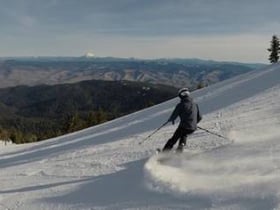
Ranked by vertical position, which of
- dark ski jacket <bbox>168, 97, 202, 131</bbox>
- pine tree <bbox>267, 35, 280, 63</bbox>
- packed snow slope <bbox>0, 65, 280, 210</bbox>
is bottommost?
packed snow slope <bbox>0, 65, 280, 210</bbox>

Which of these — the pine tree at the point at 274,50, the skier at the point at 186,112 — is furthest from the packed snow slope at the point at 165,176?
the pine tree at the point at 274,50

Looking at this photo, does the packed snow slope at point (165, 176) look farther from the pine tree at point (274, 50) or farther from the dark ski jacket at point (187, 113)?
the pine tree at point (274, 50)

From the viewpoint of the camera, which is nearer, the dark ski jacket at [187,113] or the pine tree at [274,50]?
the dark ski jacket at [187,113]

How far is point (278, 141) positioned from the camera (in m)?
13.1

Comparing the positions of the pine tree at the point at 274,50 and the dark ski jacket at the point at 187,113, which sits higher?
the pine tree at the point at 274,50

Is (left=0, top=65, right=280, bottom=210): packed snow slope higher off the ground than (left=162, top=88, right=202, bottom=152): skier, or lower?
lower

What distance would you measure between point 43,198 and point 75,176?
207cm

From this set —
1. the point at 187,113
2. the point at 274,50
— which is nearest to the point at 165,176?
the point at 187,113

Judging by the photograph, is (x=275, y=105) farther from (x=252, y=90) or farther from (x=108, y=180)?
(x=108, y=180)

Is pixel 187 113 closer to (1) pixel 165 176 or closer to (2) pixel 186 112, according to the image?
(2) pixel 186 112

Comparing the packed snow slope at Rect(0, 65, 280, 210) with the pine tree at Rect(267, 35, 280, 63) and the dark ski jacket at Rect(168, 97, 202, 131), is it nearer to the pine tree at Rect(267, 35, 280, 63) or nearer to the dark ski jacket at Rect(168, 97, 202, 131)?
the dark ski jacket at Rect(168, 97, 202, 131)

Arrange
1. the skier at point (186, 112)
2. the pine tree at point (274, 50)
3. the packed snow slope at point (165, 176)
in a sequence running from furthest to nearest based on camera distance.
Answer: the pine tree at point (274, 50) < the skier at point (186, 112) < the packed snow slope at point (165, 176)

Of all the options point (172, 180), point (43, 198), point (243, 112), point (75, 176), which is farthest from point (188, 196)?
point (243, 112)

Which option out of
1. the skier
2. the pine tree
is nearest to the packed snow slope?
the skier
